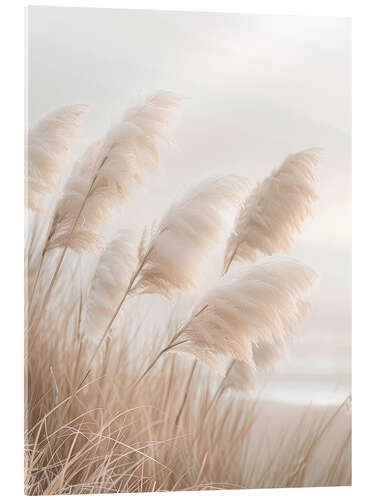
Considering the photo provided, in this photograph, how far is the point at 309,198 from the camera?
3.21 m

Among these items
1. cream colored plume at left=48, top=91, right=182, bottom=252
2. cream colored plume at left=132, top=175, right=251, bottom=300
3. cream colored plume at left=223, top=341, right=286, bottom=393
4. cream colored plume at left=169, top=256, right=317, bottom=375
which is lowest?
cream colored plume at left=223, top=341, right=286, bottom=393

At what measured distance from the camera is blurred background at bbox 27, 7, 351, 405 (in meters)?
3.08

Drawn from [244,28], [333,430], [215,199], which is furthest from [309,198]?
[333,430]

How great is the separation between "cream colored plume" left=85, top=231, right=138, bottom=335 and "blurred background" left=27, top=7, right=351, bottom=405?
156 millimetres

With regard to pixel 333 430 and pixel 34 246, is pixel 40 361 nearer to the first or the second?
pixel 34 246

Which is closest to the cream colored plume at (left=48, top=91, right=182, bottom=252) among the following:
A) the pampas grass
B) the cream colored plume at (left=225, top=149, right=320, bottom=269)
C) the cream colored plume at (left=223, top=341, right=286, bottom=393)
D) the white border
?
the pampas grass

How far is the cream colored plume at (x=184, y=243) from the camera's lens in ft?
10.0

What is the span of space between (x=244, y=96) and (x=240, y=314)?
839 millimetres

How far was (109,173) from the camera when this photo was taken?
121 inches

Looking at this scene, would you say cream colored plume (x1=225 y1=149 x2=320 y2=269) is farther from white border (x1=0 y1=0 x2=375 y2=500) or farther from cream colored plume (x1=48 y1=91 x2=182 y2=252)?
cream colored plume (x1=48 y1=91 x2=182 y2=252)

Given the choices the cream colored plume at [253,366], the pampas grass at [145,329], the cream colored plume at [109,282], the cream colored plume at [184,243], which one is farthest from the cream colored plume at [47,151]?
the cream colored plume at [253,366]
